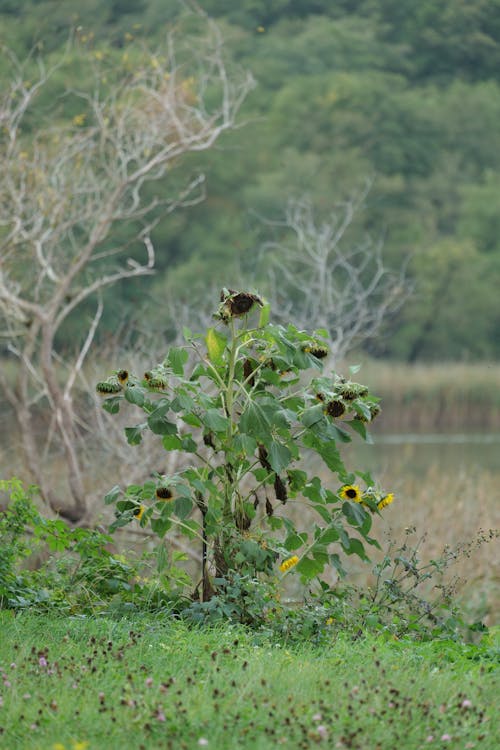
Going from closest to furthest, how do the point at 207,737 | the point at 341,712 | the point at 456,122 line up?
the point at 207,737 → the point at 341,712 → the point at 456,122

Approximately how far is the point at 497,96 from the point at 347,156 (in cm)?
746

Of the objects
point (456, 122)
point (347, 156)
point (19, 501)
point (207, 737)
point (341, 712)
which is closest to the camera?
point (207, 737)

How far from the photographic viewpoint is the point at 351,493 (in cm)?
486

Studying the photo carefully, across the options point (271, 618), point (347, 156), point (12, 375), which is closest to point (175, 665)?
point (271, 618)

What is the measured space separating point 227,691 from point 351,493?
4.77 feet

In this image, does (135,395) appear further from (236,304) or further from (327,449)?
(327,449)

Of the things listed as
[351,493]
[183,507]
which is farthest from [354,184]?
[183,507]

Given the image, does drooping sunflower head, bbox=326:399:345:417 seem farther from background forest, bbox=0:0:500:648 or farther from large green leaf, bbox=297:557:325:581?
background forest, bbox=0:0:500:648

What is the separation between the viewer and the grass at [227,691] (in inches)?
126

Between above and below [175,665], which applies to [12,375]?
below

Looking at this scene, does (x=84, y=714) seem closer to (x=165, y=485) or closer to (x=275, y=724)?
(x=275, y=724)

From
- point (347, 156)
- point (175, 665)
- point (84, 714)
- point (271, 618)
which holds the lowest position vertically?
point (347, 156)

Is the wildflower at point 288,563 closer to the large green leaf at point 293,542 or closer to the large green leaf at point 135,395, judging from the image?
the large green leaf at point 293,542

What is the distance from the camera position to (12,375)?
23.0 metres
